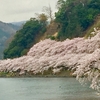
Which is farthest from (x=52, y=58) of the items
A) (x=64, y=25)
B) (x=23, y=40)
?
(x=23, y=40)

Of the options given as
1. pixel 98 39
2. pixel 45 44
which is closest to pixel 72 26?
pixel 45 44

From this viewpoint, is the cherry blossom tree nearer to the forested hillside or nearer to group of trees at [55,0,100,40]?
group of trees at [55,0,100,40]

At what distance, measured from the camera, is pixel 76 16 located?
336 feet

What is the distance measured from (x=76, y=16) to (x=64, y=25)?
468cm

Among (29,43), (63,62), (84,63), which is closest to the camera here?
(84,63)

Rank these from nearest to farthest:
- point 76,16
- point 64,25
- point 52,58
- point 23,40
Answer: point 52,58
point 76,16
point 64,25
point 23,40

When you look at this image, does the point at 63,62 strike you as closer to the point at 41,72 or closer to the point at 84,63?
the point at 41,72

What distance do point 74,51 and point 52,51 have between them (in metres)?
7.86

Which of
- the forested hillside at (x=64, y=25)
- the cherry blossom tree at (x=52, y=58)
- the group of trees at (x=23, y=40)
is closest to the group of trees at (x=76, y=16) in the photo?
the forested hillside at (x=64, y=25)

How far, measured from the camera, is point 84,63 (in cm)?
2964

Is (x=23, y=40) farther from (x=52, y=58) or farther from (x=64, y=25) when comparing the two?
(x=52, y=58)

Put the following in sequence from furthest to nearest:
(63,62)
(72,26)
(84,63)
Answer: (72,26) < (63,62) < (84,63)

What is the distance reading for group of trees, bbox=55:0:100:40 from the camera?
100569 millimetres

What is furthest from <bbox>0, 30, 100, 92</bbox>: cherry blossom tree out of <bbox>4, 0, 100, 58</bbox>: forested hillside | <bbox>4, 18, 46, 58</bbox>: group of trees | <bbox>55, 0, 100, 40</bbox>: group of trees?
<bbox>4, 18, 46, 58</bbox>: group of trees
